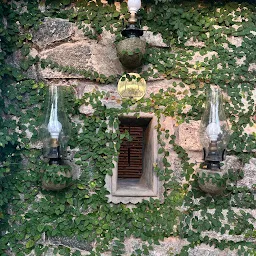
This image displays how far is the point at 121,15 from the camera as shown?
95.9 inches

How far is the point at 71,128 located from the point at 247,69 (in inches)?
44.9

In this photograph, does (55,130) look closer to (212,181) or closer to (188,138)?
(188,138)

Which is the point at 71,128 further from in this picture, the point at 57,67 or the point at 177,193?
the point at 177,193

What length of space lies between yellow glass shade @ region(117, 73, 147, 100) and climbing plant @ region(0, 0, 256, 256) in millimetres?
56

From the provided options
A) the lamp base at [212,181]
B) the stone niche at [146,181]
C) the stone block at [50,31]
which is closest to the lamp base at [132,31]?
the stone block at [50,31]

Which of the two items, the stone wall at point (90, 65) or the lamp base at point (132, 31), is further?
the stone wall at point (90, 65)

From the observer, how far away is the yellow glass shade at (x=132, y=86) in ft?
7.76

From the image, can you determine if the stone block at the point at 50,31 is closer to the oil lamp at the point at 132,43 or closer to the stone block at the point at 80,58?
the stone block at the point at 80,58

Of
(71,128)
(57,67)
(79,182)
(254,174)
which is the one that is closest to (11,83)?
(57,67)

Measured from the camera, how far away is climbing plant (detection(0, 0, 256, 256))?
7.61 ft

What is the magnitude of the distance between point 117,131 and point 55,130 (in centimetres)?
38

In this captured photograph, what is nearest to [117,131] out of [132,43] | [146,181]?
[146,181]

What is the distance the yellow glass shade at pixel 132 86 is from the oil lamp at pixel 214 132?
1.33 feet

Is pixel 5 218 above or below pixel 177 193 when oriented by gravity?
below
